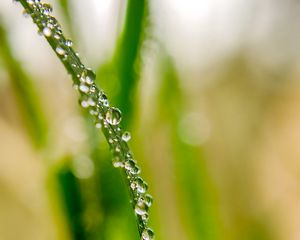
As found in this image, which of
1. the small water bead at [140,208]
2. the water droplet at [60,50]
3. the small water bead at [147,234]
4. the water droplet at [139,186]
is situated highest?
the water droplet at [60,50]

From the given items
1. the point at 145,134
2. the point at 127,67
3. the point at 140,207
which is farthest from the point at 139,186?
the point at 145,134

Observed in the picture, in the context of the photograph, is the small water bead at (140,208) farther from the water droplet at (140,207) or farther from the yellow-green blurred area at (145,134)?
the yellow-green blurred area at (145,134)

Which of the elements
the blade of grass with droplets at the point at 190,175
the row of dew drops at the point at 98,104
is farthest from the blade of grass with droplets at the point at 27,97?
the row of dew drops at the point at 98,104

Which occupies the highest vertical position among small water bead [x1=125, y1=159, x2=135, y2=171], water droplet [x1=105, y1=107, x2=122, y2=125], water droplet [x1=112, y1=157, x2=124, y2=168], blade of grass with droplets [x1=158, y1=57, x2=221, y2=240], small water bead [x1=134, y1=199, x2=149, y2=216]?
blade of grass with droplets [x1=158, y1=57, x2=221, y2=240]

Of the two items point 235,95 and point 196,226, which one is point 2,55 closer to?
point 196,226

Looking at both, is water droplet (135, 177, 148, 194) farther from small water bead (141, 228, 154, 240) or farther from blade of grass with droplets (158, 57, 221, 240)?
blade of grass with droplets (158, 57, 221, 240)

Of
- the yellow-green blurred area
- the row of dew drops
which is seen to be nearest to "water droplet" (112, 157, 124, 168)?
the row of dew drops

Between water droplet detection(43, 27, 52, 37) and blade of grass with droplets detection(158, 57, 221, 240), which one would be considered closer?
water droplet detection(43, 27, 52, 37)
